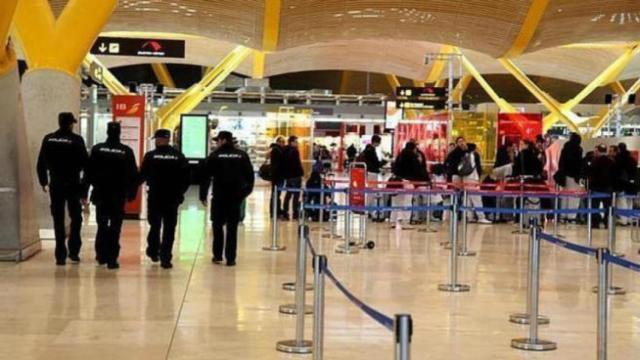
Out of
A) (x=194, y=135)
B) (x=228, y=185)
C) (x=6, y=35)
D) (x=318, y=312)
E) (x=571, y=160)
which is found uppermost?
(x=6, y=35)

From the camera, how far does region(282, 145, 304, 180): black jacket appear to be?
18703 mm

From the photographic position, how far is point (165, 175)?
449 inches

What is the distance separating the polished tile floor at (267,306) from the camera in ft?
23.5

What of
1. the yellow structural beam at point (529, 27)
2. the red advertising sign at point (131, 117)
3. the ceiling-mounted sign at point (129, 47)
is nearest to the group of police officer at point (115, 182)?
the red advertising sign at point (131, 117)

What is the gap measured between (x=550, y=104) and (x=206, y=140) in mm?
18384

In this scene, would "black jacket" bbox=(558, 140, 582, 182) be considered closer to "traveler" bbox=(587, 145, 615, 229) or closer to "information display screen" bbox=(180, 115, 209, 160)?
"traveler" bbox=(587, 145, 615, 229)

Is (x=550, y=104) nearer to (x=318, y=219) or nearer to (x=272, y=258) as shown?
(x=318, y=219)

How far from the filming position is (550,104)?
4159 centimetres

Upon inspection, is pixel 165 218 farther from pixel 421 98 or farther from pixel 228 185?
pixel 421 98

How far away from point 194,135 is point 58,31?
48.4ft

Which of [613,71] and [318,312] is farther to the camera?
[613,71]

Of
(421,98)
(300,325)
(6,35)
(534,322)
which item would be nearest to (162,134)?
(6,35)

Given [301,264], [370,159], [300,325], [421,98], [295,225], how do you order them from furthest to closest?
[421,98]
[370,159]
[295,225]
[301,264]
[300,325]

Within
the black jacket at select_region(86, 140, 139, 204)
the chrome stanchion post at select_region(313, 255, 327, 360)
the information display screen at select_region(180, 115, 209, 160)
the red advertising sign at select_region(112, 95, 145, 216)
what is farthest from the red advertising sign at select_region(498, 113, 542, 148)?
Result: the chrome stanchion post at select_region(313, 255, 327, 360)
